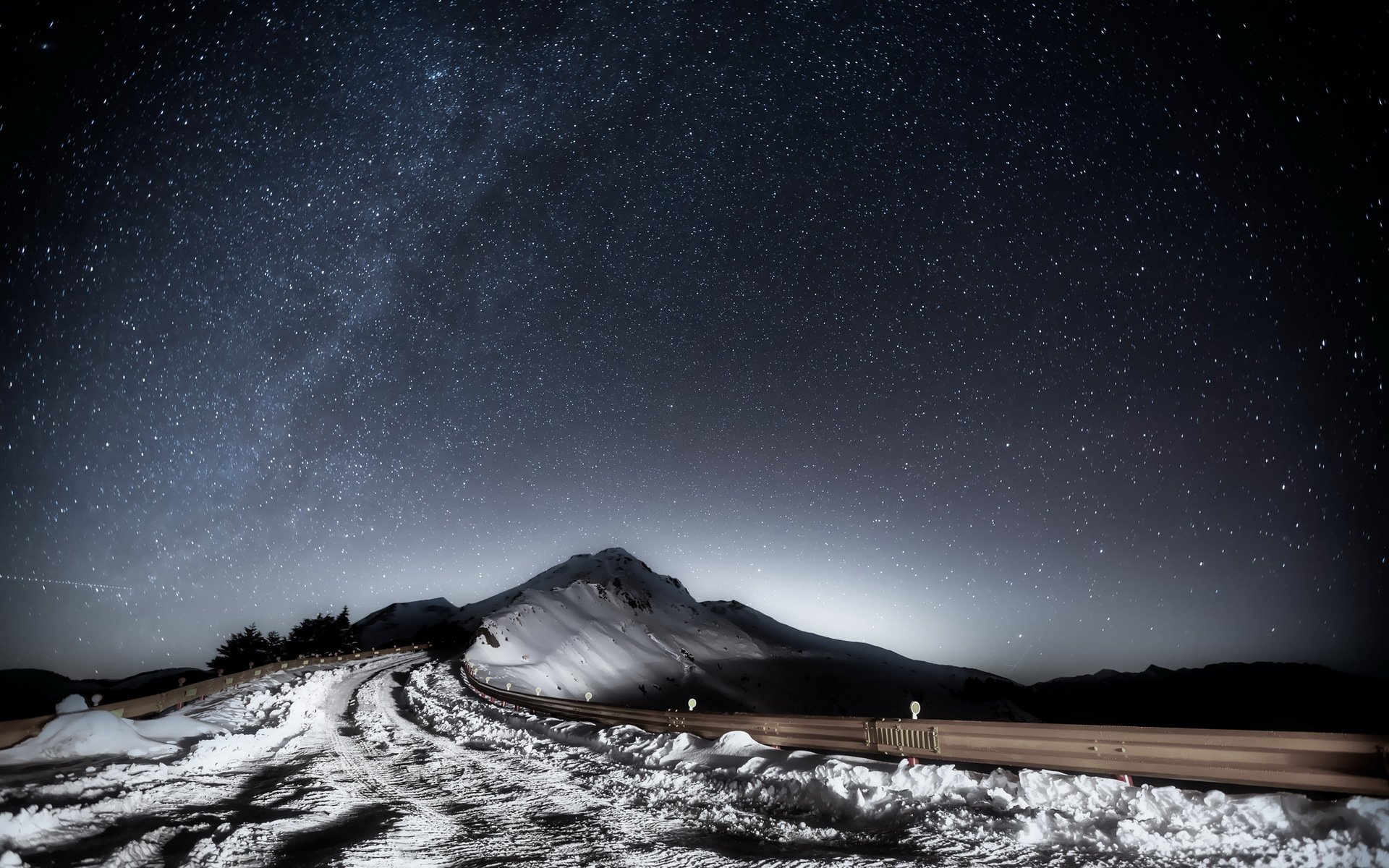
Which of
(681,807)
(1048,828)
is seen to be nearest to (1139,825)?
(1048,828)

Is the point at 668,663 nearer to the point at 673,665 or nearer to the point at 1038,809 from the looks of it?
the point at 673,665

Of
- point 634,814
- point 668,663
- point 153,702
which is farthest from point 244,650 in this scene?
point 634,814

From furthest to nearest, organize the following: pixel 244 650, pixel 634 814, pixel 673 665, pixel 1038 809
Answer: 1. pixel 673 665
2. pixel 244 650
3. pixel 634 814
4. pixel 1038 809

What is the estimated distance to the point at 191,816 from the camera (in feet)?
27.5

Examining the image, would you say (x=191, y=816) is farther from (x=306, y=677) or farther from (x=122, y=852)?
(x=306, y=677)

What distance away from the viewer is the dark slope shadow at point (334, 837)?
6.45m

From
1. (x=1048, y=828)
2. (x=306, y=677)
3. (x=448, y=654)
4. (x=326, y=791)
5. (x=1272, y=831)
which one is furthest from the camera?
(x=448, y=654)

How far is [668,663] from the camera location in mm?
121375

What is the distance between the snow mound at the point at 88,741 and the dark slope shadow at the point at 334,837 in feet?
24.6

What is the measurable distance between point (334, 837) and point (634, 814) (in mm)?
3642

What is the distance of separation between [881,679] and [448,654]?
123m

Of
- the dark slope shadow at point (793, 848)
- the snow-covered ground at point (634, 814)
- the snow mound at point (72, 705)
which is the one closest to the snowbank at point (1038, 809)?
the snow-covered ground at point (634, 814)

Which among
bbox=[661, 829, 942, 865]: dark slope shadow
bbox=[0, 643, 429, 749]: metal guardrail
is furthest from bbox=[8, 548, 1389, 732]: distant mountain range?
bbox=[661, 829, 942, 865]: dark slope shadow

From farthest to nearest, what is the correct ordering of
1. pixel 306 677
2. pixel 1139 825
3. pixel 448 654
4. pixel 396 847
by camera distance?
pixel 448 654, pixel 306 677, pixel 396 847, pixel 1139 825
